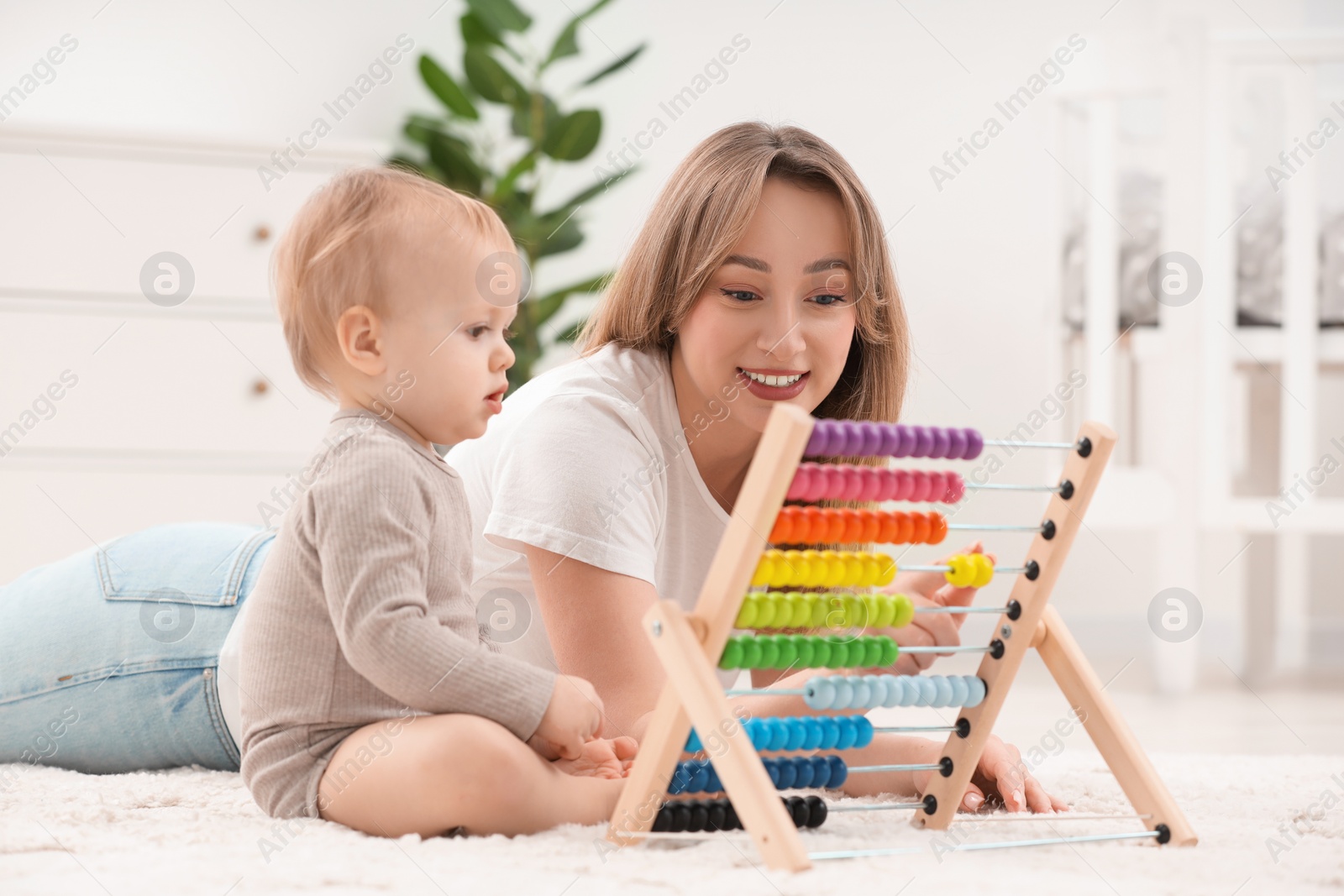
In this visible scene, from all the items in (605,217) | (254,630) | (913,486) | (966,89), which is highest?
(966,89)

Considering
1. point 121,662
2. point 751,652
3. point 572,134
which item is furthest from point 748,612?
point 572,134

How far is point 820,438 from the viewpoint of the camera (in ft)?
2.65

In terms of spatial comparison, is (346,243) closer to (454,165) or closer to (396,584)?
(396,584)

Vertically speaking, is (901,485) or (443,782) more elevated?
(901,485)

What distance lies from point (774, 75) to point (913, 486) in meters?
2.39

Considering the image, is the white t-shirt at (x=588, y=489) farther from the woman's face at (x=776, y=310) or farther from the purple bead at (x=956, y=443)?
the purple bead at (x=956, y=443)

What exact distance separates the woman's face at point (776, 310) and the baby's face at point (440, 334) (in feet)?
0.86

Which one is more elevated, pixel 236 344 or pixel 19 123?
pixel 19 123

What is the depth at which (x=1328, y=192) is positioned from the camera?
120 inches

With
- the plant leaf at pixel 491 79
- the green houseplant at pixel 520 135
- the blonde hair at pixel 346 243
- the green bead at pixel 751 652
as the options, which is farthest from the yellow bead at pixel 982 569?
the plant leaf at pixel 491 79

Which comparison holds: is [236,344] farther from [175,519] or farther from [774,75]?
[774,75]

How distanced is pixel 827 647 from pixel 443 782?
297mm

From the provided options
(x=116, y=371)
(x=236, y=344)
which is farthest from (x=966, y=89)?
(x=116, y=371)

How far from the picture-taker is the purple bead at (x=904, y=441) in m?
0.85
